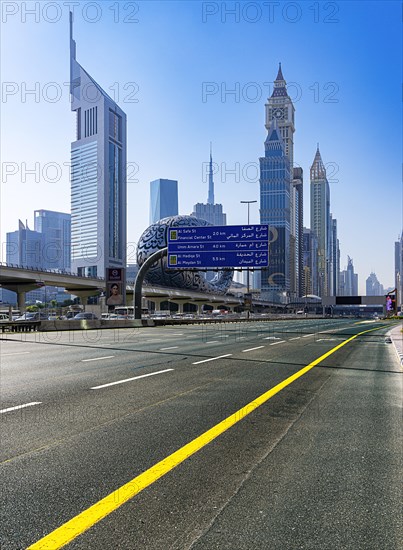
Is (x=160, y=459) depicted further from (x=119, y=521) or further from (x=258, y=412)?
(x=258, y=412)

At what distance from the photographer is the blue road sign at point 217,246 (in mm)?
40500

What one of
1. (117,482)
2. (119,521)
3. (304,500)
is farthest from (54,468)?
(304,500)

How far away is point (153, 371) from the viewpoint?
11578mm

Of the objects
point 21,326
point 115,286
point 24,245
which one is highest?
point 24,245

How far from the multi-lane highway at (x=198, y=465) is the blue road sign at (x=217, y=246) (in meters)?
31.0

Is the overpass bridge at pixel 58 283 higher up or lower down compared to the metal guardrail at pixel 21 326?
higher up

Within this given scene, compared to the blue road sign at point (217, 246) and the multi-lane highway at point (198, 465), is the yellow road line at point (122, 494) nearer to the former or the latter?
the multi-lane highway at point (198, 465)

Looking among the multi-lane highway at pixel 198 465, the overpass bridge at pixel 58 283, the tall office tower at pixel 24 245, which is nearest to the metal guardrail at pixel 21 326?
the multi-lane highway at pixel 198 465

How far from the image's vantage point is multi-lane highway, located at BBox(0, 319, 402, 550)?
325cm

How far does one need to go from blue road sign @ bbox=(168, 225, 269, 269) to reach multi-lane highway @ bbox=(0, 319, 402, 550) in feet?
102

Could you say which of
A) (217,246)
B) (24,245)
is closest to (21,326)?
(217,246)

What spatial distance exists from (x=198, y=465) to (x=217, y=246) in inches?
1439

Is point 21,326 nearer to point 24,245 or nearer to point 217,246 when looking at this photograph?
point 217,246

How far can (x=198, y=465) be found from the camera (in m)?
4.63
